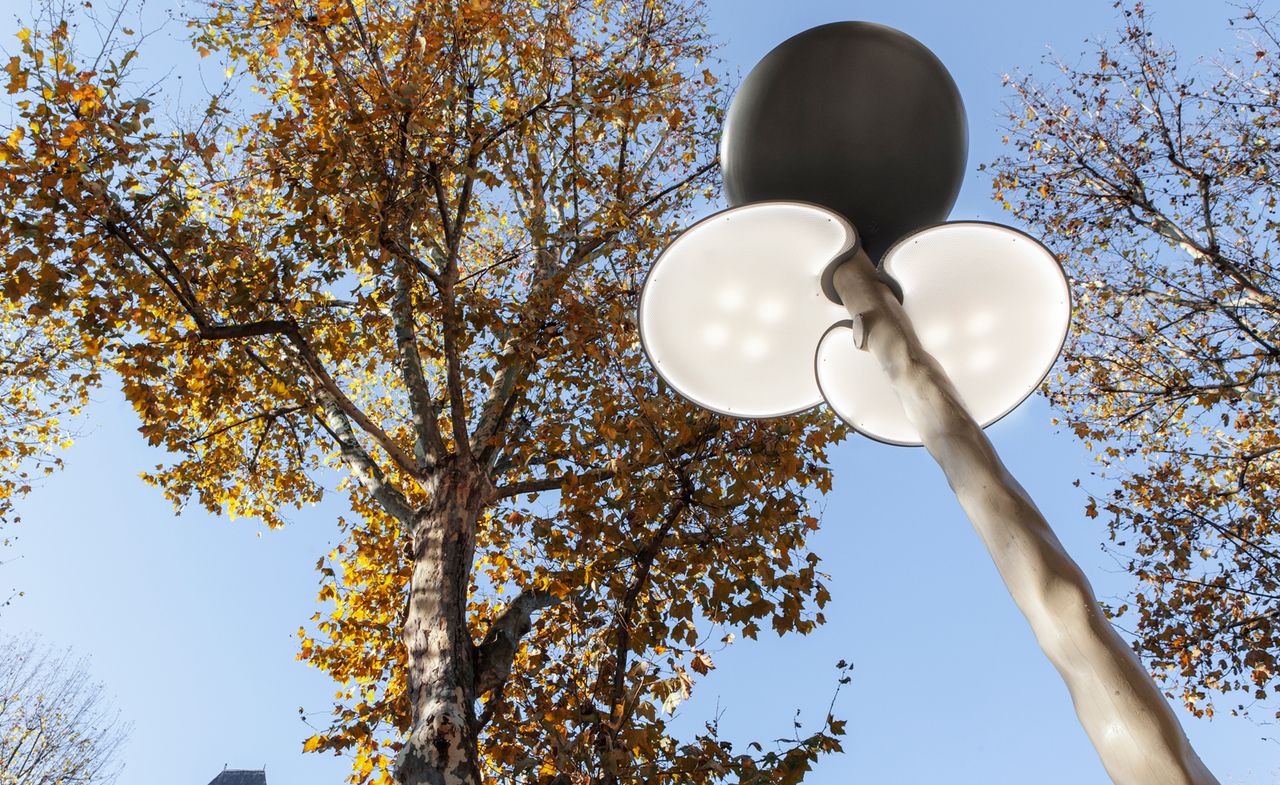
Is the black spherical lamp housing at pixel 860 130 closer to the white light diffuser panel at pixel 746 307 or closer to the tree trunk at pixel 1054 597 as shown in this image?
the white light diffuser panel at pixel 746 307

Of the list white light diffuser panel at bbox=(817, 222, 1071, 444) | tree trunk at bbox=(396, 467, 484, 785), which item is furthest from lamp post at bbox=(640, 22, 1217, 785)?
tree trunk at bbox=(396, 467, 484, 785)

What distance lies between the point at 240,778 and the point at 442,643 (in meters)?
43.5

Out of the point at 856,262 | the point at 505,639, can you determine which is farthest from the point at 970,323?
the point at 505,639

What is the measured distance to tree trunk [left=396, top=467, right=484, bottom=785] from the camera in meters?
4.84

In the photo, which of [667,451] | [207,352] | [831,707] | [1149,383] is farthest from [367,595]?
[1149,383]

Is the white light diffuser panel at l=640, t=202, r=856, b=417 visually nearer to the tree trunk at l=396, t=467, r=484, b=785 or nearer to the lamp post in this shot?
the lamp post

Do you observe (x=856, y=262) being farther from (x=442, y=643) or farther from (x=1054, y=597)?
(x=442, y=643)

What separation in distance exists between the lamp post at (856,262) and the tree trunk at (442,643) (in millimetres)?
3450

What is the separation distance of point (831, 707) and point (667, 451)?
92.6 inches

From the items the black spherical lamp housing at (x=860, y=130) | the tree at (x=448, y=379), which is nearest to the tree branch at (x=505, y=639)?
the tree at (x=448, y=379)

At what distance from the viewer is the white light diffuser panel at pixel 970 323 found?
227cm

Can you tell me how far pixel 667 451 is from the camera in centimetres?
666

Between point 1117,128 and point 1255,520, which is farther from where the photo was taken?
point 1117,128

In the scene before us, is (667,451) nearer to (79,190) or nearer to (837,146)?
(837,146)
